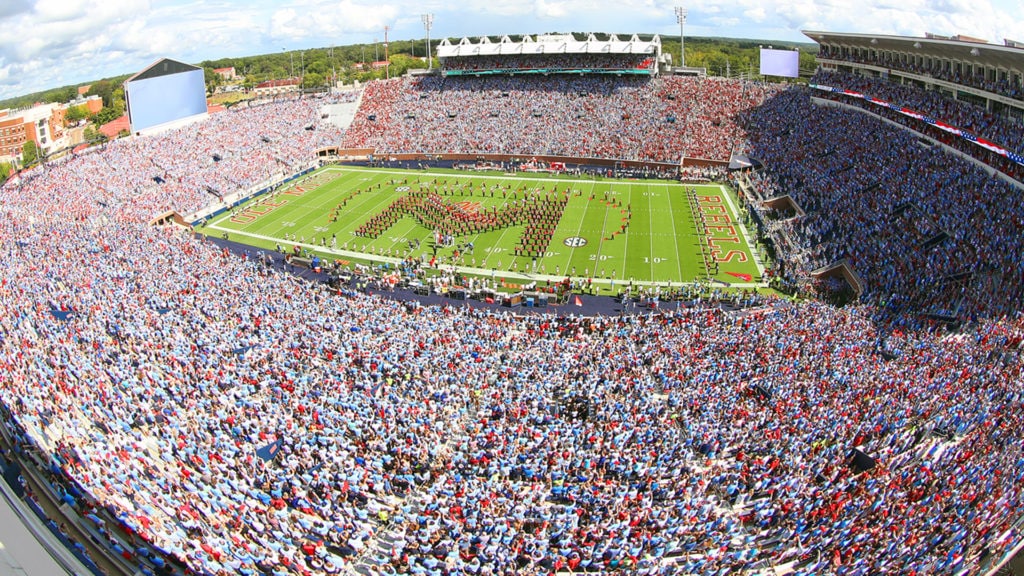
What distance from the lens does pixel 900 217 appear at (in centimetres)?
3350

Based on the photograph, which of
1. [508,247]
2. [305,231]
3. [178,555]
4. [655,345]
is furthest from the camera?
[305,231]

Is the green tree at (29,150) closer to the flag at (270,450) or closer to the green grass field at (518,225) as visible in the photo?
the green grass field at (518,225)

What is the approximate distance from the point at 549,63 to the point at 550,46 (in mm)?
1598

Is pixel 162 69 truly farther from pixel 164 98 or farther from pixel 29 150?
pixel 29 150

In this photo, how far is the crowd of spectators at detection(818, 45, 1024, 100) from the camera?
34.5 metres

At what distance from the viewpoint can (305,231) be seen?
134ft

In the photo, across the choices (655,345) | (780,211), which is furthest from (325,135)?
(655,345)

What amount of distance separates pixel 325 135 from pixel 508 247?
3054 centimetres

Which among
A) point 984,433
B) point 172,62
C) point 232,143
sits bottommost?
point 984,433

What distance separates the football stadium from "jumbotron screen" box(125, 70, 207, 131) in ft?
11.5

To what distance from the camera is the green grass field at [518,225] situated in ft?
113

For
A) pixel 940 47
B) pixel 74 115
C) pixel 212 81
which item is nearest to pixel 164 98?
pixel 940 47

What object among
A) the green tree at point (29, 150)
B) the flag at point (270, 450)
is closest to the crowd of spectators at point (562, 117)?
the flag at point (270, 450)

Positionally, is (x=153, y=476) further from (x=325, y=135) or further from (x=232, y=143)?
(x=325, y=135)
